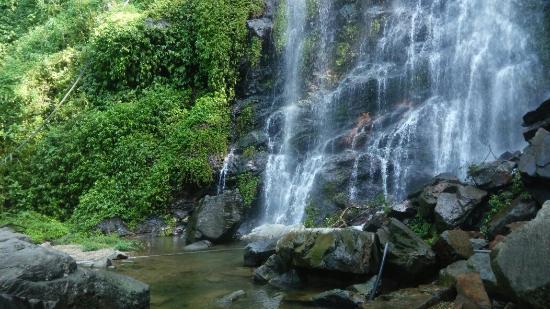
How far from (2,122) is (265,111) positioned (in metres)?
8.51

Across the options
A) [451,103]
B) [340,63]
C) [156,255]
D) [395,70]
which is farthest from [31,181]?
[451,103]

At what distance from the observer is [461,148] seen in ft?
38.3

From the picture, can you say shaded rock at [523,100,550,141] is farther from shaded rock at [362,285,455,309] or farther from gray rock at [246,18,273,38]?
gray rock at [246,18,273,38]

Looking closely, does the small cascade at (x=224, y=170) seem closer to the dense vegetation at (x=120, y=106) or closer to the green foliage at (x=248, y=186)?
Answer: the dense vegetation at (x=120, y=106)

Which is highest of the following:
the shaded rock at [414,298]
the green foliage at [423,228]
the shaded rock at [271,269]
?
the green foliage at [423,228]

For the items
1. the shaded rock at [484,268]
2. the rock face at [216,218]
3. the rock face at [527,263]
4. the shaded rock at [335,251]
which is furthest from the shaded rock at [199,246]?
the rock face at [527,263]

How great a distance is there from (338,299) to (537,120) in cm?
499

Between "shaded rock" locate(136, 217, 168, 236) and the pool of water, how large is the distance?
2.04 metres

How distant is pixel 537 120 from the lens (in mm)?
8711

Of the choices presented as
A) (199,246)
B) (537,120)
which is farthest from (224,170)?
(537,120)

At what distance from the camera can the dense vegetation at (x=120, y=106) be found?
14234 millimetres

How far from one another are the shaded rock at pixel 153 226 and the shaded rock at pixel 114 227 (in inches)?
14.1

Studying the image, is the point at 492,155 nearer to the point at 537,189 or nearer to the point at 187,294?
the point at 537,189

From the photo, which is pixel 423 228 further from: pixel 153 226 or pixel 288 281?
pixel 153 226
